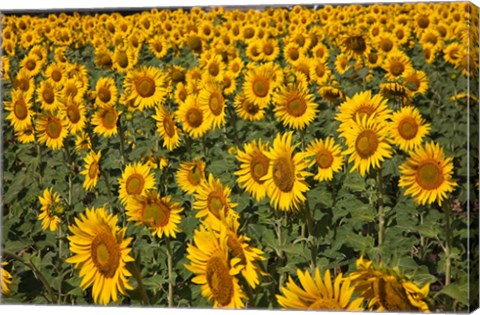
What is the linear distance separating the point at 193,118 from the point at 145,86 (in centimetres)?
28

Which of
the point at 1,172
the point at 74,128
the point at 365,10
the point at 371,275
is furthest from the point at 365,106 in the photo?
the point at 1,172

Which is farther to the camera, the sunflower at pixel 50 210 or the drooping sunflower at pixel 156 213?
the sunflower at pixel 50 210

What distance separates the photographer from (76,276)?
3.26m

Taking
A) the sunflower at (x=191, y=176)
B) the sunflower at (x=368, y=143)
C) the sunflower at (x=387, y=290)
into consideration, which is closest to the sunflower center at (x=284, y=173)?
the sunflower at (x=368, y=143)

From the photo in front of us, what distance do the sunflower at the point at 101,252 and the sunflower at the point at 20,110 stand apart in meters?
1.10

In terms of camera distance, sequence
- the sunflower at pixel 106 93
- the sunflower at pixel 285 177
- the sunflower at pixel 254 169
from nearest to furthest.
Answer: the sunflower at pixel 285 177, the sunflower at pixel 254 169, the sunflower at pixel 106 93

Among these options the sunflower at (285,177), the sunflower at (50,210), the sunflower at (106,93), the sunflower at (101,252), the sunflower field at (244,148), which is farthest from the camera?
the sunflower at (106,93)

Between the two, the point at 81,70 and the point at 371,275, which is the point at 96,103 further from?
the point at 371,275

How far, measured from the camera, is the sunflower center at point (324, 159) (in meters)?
3.26

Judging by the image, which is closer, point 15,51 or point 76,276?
point 76,276

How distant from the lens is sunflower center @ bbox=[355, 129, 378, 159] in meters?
3.15

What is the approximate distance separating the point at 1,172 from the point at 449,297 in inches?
78.0

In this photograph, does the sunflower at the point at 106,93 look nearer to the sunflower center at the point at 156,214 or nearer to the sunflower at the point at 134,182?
the sunflower at the point at 134,182

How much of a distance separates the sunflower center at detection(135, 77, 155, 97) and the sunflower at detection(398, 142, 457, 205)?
1209mm
